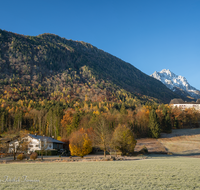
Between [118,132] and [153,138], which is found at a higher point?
[118,132]

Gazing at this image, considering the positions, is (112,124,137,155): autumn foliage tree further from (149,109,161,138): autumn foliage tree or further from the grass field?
(149,109,161,138): autumn foliage tree

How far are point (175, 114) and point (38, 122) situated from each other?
9405 centimetres

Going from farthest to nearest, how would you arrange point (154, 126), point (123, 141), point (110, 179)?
point (154, 126)
point (123, 141)
point (110, 179)

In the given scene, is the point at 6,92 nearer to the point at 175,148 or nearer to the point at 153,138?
the point at 153,138

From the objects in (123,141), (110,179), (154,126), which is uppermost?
(154,126)

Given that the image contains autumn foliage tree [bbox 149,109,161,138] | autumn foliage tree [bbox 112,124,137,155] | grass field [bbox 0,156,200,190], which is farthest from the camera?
autumn foliage tree [bbox 149,109,161,138]

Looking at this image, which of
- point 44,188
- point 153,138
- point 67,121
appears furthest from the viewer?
point 67,121

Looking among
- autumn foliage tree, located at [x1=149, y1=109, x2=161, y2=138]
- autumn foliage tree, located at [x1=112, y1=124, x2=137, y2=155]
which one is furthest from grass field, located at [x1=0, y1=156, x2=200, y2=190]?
autumn foliage tree, located at [x1=149, y1=109, x2=161, y2=138]

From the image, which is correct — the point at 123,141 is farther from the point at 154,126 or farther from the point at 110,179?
the point at 154,126

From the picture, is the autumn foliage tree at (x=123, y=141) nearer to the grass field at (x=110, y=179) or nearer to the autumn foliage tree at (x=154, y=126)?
the grass field at (x=110, y=179)

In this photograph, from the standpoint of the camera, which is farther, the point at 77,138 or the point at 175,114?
the point at 175,114

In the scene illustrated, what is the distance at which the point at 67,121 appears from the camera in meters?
95.7

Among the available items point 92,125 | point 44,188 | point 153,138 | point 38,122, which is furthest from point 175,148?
point 38,122

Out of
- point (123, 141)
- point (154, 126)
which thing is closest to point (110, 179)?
point (123, 141)
